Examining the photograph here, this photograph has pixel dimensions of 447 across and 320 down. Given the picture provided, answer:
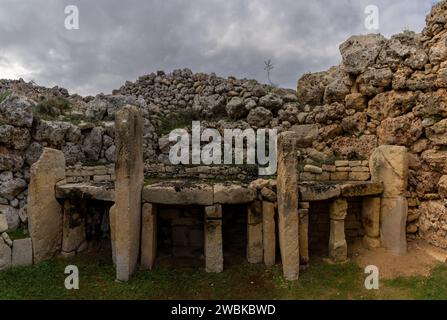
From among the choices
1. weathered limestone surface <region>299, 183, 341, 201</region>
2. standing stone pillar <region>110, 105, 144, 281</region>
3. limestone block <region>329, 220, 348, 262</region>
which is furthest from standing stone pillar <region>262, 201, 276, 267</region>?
standing stone pillar <region>110, 105, 144, 281</region>

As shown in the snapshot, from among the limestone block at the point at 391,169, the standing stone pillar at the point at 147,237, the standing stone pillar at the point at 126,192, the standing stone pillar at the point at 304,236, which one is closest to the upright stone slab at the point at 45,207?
the standing stone pillar at the point at 126,192

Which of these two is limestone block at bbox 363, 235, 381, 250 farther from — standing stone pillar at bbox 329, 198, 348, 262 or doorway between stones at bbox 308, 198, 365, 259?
standing stone pillar at bbox 329, 198, 348, 262

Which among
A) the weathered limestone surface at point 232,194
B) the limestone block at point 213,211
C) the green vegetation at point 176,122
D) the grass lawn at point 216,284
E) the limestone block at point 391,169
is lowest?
the grass lawn at point 216,284

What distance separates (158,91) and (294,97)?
5354 mm

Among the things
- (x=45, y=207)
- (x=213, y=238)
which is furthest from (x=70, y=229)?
(x=213, y=238)

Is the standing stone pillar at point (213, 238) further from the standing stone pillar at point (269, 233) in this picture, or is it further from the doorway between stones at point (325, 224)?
the doorway between stones at point (325, 224)

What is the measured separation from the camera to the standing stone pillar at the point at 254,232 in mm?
6336

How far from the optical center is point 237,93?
10.9 metres

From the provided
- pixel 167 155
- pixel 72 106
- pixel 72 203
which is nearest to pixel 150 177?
pixel 167 155

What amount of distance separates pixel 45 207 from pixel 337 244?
6494 mm

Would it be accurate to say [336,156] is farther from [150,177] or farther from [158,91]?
[158,91]

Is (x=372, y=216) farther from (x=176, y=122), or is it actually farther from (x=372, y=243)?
(x=176, y=122)

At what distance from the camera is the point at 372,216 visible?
23.3 ft

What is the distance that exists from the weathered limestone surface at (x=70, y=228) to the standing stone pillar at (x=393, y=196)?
7.14 meters
